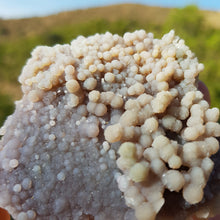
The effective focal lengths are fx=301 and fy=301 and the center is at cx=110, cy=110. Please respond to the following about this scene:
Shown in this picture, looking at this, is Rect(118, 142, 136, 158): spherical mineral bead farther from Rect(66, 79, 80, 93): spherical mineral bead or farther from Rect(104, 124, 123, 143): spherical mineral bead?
Rect(66, 79, 80, 93): spherical mineral bead

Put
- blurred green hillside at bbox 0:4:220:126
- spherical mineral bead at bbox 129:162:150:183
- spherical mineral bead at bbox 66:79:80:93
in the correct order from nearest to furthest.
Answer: spherical mineral bead at bbox 129:162:150:183 < spherical mineral bead at bbox 66:79:80:93 < blurred green hillside at bbox 0:4:220:126

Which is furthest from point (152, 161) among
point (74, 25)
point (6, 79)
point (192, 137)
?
point (74, 25)

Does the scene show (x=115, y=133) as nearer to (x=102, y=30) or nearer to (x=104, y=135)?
(x=104, y=135)

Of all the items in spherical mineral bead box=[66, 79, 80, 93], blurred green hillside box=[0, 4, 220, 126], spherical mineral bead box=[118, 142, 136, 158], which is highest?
spherical mineral bead box=[66, 79, 80, 93]

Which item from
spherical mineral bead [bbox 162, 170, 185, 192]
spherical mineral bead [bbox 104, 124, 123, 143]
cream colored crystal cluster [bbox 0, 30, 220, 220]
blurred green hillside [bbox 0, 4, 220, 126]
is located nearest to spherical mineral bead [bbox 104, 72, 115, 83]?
cream colored crystal cluster [bbox 0, 30, 220, 220]

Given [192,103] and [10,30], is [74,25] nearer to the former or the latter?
[10,30]

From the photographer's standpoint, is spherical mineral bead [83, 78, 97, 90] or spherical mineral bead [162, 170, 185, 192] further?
spherical mineral bead [83, 78, 97, 90]
